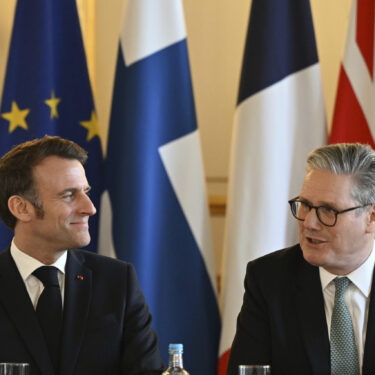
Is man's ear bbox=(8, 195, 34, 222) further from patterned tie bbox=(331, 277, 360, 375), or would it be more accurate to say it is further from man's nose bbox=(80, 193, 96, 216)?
patterned tie bbox=(331, 277, 360, 375)

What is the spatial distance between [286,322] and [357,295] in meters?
0.24

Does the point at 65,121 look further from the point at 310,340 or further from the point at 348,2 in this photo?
the point at 310,340

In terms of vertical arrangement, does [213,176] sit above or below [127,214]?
above

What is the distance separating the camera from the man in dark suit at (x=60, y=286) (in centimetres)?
255

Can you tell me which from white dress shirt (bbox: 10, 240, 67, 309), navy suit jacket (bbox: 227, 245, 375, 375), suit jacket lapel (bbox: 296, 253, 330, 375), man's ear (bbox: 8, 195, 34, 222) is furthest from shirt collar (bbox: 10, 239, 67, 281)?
suit jacket lapel (bbox: 296, 253, 330, 375)

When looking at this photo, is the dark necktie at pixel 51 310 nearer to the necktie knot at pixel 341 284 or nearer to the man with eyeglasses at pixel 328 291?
the man with eyeglasses at pixel 328 291

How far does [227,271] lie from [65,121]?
3.63 ft

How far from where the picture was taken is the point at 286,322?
263 cm

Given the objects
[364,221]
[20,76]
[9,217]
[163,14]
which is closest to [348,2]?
[163,14]

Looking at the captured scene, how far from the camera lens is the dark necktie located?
256 centimetres

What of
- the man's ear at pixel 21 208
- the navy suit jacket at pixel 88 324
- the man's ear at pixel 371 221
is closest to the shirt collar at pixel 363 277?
the man's ear at pixel 371 221

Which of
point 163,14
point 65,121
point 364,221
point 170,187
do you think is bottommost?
point 364,221

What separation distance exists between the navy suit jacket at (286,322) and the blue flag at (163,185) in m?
1.10

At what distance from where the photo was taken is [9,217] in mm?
2785
